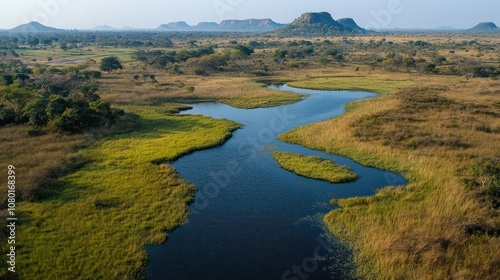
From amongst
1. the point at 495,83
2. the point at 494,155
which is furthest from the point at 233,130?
the point at 495,83

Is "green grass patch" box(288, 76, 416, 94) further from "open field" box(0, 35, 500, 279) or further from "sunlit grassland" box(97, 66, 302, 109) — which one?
"open field" box(0, 35, 500, 279)

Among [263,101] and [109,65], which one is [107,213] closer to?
[263,101]

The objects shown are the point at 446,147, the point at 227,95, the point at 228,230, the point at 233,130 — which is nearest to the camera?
the point at 228,230

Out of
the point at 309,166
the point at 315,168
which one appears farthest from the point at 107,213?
the point at 315,168

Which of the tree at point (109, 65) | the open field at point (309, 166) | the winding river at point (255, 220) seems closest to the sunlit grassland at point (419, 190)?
the open field at point (309, 166)

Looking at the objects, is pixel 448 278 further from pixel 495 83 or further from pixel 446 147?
pixel 495 83

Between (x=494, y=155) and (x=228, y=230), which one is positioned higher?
(x=494, y=155)
